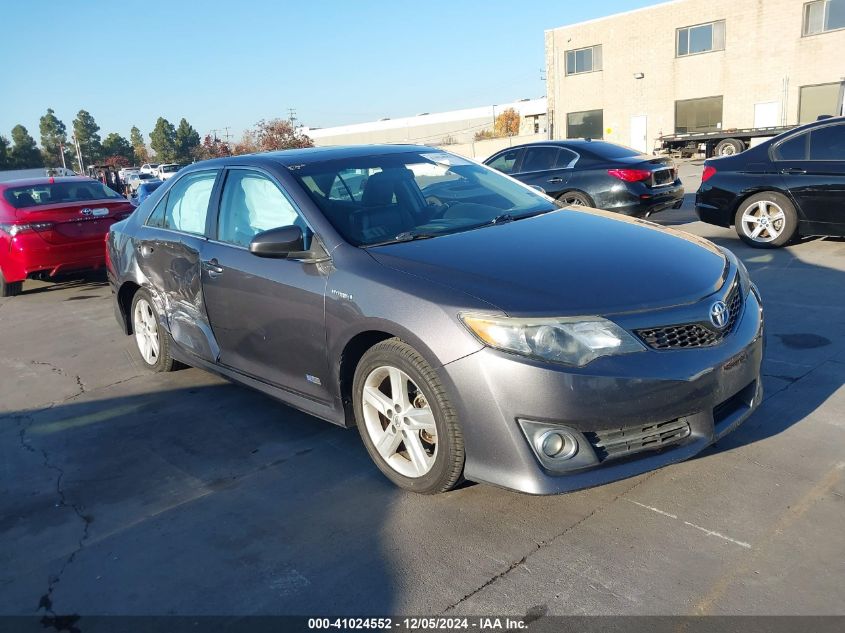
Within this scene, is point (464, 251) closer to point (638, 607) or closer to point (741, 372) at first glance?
point (741, 372)

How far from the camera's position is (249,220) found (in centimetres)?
419

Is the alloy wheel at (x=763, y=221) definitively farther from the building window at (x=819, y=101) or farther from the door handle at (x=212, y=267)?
the building window at (x=819, y=101)

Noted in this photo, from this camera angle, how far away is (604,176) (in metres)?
9.37

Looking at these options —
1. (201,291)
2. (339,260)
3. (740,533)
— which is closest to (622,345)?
(740,533)

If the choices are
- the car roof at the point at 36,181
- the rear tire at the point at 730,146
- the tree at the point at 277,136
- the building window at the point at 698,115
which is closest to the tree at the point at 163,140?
the tree at the point at 277,136

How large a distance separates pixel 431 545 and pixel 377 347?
2.90 feet

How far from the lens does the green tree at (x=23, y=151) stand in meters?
72.6

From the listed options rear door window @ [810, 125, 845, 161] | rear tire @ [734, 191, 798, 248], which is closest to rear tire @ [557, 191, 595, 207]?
rear tire @ [734, 191, 798, 248]

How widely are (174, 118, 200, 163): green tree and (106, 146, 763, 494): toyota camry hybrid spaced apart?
8461cm

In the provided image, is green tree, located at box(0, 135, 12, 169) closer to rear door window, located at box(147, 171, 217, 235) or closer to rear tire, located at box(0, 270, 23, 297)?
rear tire, located at box(0, 270, 23, 297)

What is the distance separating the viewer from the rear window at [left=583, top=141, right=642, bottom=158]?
9641 mm

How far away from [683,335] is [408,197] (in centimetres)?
180

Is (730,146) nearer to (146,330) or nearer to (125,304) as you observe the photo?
(125,304)

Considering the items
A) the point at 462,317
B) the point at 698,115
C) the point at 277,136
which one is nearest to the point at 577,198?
the point at 462,317
